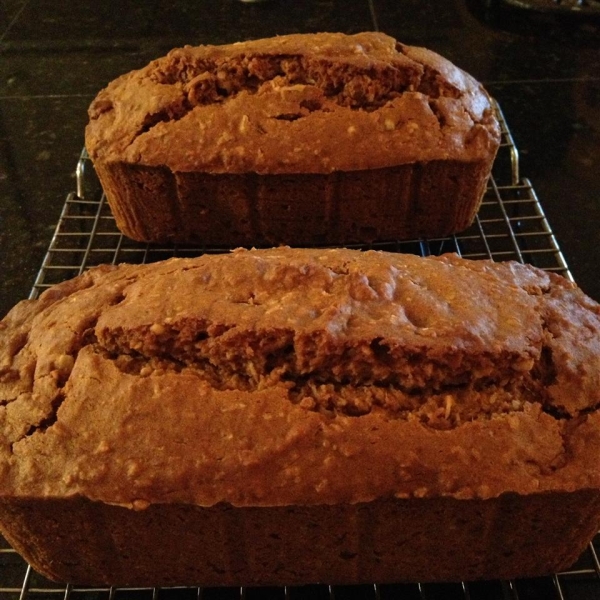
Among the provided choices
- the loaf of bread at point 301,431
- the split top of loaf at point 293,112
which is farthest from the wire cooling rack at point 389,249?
the split top of loaf at point 293,112

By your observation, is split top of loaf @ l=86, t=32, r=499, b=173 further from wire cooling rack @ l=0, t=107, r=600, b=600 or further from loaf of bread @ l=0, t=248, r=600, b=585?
loaf of bread @ l=0, t=248, r=600, b=585

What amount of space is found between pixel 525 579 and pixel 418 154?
951 mm

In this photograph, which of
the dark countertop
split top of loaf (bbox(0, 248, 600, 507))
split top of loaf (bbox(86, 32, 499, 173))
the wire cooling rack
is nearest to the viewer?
split top of loaf (bbox(0, 248, 600, 507))

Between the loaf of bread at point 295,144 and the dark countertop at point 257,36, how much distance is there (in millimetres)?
373

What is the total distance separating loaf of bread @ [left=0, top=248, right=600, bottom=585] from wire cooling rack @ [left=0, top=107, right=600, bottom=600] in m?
0.04

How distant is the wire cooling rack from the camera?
1.10 meters

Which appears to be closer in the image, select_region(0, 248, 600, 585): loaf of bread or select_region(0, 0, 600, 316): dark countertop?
select_region(0, 248, 600, 585): loaf of bread

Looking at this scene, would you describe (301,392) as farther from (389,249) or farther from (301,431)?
(389,249)

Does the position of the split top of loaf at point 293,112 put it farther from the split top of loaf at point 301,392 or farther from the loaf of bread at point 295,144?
the split top of loaf at point 301,392

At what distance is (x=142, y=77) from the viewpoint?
1.68m

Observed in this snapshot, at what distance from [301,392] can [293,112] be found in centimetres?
83

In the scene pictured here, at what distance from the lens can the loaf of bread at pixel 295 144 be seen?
1.52 metres

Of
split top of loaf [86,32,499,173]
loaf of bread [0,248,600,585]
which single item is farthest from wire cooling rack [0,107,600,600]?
split top of loaf [86,32,499,173]

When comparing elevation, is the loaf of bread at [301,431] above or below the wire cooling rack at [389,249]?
above
